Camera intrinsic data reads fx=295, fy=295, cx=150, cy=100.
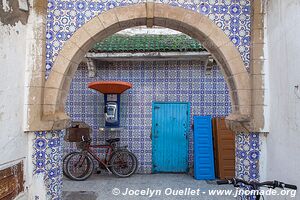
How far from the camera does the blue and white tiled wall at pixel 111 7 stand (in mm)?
3395

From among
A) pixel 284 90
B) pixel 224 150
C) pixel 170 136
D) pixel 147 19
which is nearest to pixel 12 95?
pixel 147 19

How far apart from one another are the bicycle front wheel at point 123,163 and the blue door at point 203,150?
1.39m

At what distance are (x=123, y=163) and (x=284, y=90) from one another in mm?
4571

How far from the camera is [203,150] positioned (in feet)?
21.7

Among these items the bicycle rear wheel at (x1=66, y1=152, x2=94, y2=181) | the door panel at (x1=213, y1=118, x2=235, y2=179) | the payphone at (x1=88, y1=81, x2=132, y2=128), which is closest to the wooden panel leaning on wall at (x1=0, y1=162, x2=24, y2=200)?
the bicycle rear wheel at (x1=66, y1=152, x2=94, y2=181)

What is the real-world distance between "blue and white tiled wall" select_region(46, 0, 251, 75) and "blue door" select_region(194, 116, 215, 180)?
3486 mm

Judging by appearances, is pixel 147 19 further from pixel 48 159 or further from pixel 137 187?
pixel 137 187

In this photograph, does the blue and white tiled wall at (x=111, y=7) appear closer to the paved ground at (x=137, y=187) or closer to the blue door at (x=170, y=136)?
the paved ground at (x=137, y=187)

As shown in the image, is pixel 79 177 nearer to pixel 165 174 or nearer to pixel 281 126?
pixel 165 174

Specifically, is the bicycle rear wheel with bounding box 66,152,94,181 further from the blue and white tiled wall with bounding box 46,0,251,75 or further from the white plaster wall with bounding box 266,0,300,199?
the white plaster wall with bounding box 266,0,300,199

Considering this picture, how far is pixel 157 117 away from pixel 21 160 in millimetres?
4161

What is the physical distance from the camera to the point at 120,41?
676 centimetres

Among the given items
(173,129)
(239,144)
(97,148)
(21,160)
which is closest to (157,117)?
(173,129)

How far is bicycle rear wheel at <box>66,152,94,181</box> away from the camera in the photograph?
641 centimetres
